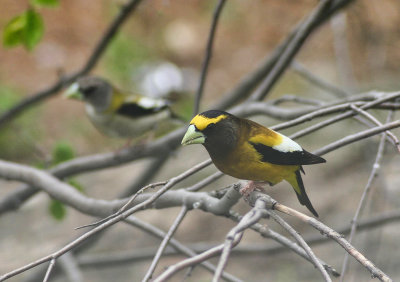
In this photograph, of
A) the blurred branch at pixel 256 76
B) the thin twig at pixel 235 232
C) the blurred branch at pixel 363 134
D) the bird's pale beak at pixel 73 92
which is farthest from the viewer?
the bird's pale beak at pixel 73 92

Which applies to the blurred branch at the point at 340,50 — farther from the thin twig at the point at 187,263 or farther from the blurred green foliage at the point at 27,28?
the thin twig at the point at 187,263

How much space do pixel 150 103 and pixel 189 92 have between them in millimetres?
3489

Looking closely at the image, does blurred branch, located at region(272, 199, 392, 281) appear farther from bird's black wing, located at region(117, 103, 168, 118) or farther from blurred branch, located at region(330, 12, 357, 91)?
bird's black wing, located at region(117, 103, 168, 118)

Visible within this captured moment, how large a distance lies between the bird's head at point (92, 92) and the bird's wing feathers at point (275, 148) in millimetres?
2875

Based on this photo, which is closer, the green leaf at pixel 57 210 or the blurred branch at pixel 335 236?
the blurred branch at pixel 335 236

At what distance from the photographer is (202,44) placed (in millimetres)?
10258

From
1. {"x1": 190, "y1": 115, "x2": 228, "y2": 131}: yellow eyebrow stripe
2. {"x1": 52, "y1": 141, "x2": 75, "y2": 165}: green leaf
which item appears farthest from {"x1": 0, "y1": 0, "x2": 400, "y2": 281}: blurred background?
{"x1": 190, "y1": 115, "x2": 228, "y2": 131}: yellow eyebrow stripe

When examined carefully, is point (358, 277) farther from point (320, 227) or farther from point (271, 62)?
point (320, 227)

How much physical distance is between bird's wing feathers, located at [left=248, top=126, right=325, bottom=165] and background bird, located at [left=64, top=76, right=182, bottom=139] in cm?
266

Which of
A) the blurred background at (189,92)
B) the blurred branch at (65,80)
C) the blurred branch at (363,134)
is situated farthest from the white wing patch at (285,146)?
the blurred branch at (65,80)

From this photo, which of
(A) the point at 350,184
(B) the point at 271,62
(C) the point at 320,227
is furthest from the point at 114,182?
(C) the point at 320,227

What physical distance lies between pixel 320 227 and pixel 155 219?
436 cm

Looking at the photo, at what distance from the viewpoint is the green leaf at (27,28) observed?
3.26 m

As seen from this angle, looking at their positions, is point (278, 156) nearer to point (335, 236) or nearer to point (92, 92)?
point (335, 236)
